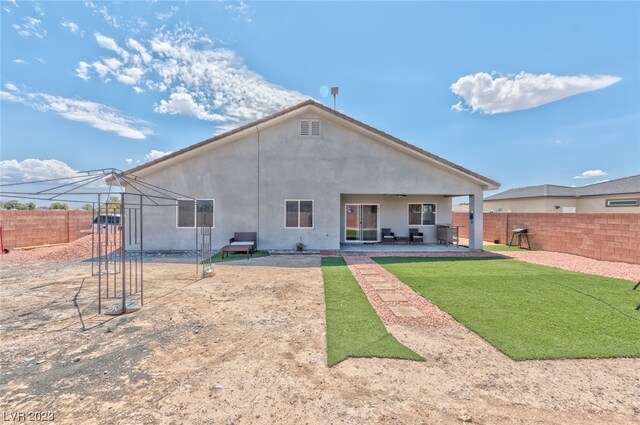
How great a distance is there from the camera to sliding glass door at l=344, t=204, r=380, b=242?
1569 centimetres

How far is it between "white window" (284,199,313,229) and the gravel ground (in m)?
9.29

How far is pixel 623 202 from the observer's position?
786 inches

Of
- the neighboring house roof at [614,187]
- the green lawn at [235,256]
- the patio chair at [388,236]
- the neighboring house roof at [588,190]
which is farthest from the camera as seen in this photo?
the neighboring house roof at [588,190]

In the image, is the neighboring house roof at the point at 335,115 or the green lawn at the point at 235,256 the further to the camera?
the neighboring house roof at the point at 335,115

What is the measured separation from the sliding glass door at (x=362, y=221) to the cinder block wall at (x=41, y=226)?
16289mm

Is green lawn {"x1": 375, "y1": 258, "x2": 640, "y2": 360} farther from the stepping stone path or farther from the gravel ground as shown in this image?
the gravel ground

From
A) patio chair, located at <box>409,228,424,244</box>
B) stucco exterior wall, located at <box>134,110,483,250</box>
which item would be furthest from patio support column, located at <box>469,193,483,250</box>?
patio chair, located at <box>409,228,424,244</box>

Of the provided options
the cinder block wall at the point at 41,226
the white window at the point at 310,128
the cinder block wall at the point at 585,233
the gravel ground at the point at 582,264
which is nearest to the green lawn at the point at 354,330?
the white window at the point at 310,128

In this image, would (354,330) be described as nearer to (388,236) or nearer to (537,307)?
(537,307)

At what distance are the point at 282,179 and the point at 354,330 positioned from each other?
9436mm

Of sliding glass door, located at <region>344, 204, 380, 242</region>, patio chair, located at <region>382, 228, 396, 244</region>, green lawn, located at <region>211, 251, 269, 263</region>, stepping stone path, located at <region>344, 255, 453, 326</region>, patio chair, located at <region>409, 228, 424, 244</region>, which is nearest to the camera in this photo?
stepping stone path, located at <region>344, 255, 453, 326</region>

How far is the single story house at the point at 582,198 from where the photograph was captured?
19.9 meters

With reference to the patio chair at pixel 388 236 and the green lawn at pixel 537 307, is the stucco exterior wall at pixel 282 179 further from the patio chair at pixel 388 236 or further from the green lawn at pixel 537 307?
the green lawn at pixel 537 307

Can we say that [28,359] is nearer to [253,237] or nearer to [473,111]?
[253,237]
